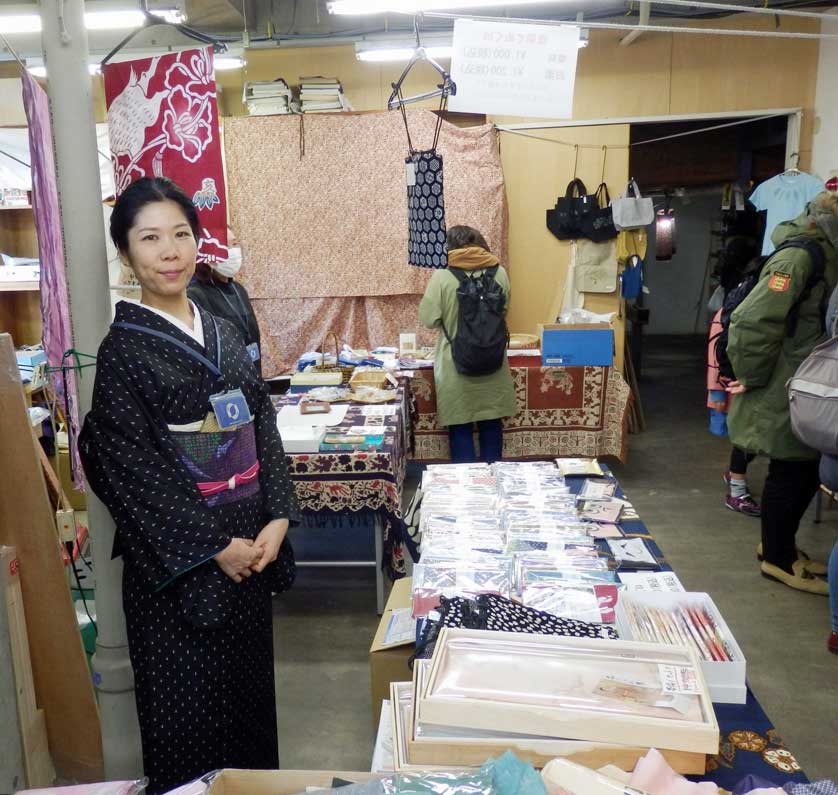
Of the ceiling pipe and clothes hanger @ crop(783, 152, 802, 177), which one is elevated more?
the ceiling pipe

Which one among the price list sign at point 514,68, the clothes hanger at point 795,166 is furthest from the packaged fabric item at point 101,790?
the clothes hanger at point 795,166

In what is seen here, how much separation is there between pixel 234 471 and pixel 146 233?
1.89ft

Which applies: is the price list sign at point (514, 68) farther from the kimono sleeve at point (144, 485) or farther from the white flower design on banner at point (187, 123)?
the kimono sleeve at point (144, 485)

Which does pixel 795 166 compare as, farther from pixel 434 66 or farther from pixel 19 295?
pixel 19 295

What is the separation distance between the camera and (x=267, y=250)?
573cm

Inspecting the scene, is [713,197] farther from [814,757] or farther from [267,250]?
[814,757]

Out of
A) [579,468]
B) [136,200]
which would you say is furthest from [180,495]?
[579,468]

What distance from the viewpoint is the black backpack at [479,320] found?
4156 millimetres

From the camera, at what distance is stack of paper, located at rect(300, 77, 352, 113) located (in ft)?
17.9

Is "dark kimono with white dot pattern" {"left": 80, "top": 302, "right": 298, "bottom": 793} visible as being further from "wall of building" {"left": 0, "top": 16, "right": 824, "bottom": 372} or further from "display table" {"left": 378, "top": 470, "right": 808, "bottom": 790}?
"wall of building" {"left": 0, "top": 16, "right": 824, "bottom": 372}

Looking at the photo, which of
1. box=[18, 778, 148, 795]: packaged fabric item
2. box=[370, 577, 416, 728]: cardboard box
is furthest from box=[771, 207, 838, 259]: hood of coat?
box=[18, 778, 148, 795]: packaged fabric item

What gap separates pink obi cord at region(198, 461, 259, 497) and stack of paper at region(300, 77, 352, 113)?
4.27 m

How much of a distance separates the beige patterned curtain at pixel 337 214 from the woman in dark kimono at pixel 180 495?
3931 millimetres

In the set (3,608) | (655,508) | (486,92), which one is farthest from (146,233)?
(655,508)
